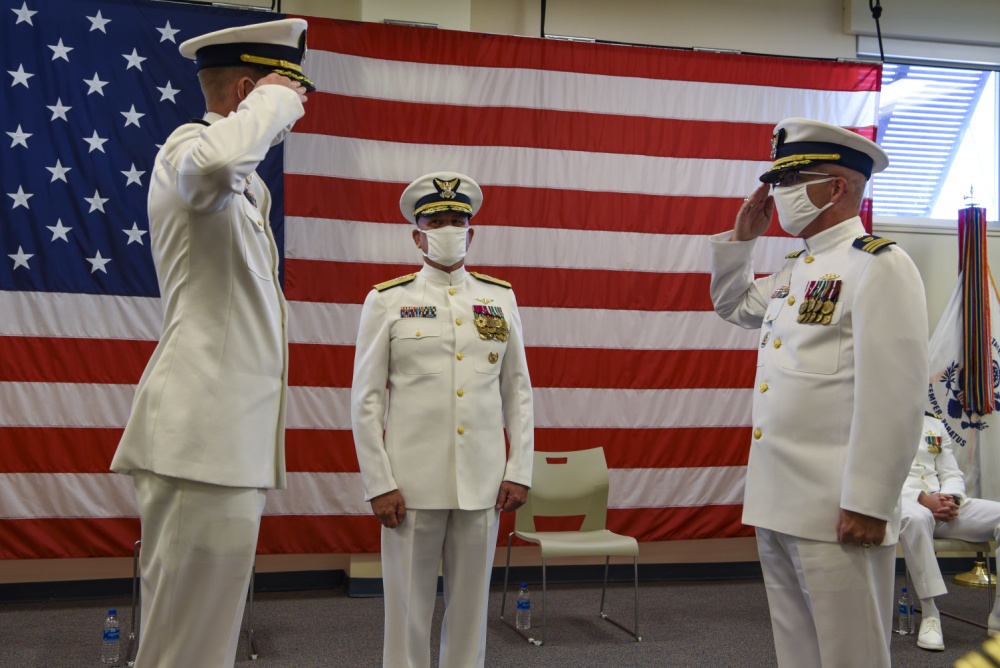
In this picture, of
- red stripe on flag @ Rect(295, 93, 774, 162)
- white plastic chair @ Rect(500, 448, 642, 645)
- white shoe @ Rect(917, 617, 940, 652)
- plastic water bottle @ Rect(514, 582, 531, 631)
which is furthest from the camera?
red stripe on flag @ Rect(295, 93, 774, 162)

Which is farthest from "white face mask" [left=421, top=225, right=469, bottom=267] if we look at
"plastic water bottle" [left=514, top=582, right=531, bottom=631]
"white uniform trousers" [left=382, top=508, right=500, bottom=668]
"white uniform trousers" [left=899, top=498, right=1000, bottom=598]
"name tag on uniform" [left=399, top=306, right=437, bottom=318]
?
"white uniform trousers" [left=899, top=498, right=1000, bottom=598]

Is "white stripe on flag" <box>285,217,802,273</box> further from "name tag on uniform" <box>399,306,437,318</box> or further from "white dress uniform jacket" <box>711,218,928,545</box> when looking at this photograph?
"white dress uniform jacket" <box>711,218,928,545</box>

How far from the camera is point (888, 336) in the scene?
2041 mm

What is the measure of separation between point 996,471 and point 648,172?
2.64 meters

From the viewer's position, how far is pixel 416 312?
287 centimetres

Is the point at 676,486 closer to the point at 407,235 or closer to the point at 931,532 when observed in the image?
the point at 931,532

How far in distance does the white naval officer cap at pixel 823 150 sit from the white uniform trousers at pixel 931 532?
224 centimetres

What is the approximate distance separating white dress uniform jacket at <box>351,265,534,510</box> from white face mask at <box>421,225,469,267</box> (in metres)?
0.05

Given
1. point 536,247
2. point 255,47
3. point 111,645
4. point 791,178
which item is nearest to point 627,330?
point 536,247

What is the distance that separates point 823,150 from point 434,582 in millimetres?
1715

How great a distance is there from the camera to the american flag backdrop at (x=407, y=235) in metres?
4.30

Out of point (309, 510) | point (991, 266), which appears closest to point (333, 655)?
point (309, 510)

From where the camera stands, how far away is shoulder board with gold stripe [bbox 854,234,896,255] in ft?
6.97

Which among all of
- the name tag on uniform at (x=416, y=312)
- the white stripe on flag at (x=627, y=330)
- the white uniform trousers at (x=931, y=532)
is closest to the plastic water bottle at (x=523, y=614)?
the white stripe on flag at (x=627, y=330)
